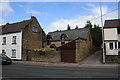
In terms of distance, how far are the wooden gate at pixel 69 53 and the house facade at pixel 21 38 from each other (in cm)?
703

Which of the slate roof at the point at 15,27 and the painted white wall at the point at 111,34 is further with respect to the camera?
the slate roof at the point at 15,27

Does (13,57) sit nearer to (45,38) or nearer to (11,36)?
(11,36)

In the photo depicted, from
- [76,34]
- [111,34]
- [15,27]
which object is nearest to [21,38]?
[15,27]

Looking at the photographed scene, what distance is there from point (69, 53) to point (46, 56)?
3.96 meters

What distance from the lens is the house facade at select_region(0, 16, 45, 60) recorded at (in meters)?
28.1

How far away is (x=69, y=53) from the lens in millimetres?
24281

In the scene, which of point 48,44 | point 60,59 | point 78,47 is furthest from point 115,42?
point 48,44

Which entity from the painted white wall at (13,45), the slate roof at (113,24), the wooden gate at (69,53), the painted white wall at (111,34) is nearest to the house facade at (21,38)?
the painted white wall at (13,45)

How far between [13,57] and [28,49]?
3.35m

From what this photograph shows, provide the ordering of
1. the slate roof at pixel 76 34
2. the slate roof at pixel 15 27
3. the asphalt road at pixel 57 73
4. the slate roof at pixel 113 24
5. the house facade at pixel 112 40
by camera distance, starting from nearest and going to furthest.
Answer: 1. the asphalt road at pixel 57 73
2. the house facade at pixel 112 40
3. the slate roof at pixel 113 24
4. the slate roof at pixel 15 27
5. the slate roof at pixel 76 34

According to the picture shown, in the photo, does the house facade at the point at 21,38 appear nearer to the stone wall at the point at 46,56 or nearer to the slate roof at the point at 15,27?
the slate roof at the point at 15,27

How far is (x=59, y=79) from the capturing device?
10.0 m

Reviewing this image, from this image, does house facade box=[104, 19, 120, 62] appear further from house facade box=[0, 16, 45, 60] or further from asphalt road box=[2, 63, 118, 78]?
house facade box=[0, 16, 45, 60]

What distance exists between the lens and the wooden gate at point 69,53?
78.0 ft
